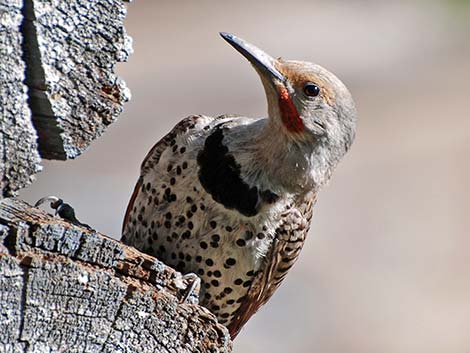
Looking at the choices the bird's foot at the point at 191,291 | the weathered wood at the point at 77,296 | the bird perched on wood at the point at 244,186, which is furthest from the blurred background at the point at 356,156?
the weathered wood at the point at 77,296

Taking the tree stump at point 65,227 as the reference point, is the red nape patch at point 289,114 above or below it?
above

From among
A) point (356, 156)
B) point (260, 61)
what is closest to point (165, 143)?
point (260, 61)

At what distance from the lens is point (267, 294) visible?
4.09 meters

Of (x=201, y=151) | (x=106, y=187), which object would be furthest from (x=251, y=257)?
(x=106, y=187)

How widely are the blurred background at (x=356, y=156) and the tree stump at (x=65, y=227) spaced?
3.77m

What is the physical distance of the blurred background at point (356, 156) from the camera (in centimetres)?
775

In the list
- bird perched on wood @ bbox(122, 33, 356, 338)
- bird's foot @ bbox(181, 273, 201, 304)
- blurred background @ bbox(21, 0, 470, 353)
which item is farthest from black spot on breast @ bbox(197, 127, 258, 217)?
blurred background @ bbox(21, 0, 470, 353)

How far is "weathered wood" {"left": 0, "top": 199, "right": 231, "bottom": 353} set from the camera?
2.53 meters

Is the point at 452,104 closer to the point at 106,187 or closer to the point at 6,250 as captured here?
the point at 106,187

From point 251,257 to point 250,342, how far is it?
360cm

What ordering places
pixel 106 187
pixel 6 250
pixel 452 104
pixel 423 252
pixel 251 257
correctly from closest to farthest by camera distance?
pixel 6 250 → pixel 251 257 → pixel 106 187 → pixel 423 252 → pixel 452 104

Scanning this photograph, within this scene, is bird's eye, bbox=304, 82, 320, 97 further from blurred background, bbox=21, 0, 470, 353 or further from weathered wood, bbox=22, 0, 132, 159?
blurred background, bbox=21, 0, 470, 353

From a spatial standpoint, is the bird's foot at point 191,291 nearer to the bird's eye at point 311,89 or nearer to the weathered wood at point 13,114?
the weathered wood at point 13,114

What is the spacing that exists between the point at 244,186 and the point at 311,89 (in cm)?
45
